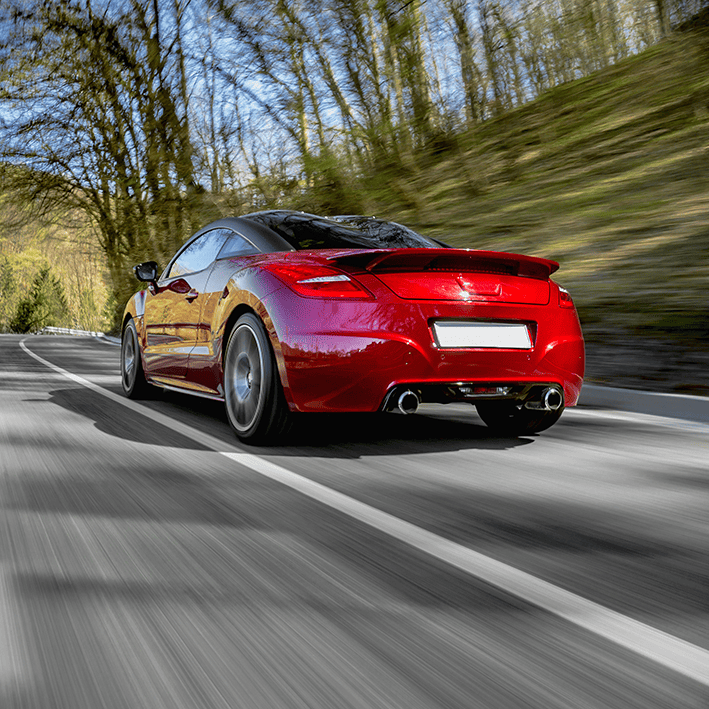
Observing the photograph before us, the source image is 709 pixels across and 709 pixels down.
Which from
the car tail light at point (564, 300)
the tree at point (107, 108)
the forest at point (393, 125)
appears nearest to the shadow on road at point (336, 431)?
the car tail light at point (564, 300)

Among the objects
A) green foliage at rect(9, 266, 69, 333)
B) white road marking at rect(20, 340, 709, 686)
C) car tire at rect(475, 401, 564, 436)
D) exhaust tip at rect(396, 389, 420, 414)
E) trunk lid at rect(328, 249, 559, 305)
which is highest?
green foliage at rect(9, 266, 69, 333)

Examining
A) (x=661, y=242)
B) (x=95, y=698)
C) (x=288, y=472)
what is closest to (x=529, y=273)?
(x=288, y=472)

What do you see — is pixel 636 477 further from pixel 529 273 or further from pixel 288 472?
pixel 288 472

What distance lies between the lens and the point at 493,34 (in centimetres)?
1728

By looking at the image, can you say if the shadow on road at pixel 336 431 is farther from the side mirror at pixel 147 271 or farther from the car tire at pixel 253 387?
the side mirror at pixel 147 271

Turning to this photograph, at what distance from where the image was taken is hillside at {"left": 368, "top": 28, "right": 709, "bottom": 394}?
872 centimetres

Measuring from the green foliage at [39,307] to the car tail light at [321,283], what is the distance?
84.8 meters

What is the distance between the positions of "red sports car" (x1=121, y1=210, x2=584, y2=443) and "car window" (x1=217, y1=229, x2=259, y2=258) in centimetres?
2

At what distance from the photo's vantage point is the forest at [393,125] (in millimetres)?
14643

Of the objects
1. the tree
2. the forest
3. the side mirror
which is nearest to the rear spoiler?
the side mirror

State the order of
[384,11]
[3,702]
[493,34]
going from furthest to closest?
[493,34], [384,11], [3,702]

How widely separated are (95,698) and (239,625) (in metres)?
0.48

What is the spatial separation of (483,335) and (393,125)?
13.6 meters

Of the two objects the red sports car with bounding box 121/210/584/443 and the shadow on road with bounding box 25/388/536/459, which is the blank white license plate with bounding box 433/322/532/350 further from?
the shadow on road with bounding box 25/388/536/459
